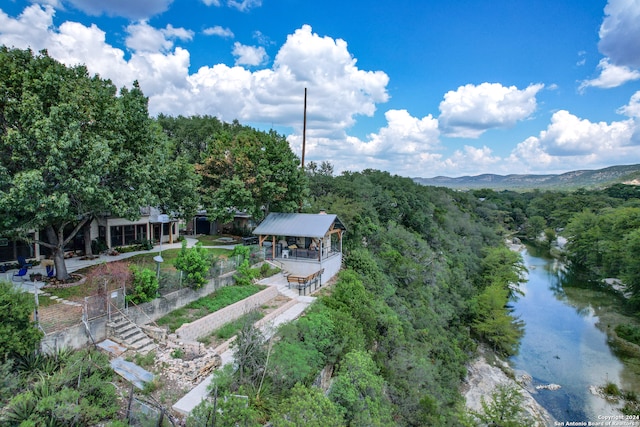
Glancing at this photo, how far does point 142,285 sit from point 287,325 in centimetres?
571

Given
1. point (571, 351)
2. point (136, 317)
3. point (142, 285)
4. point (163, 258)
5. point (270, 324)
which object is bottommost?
point (571, 351)

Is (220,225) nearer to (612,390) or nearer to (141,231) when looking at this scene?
(141,231)

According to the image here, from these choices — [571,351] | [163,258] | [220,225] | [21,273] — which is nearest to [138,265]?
[163,258]

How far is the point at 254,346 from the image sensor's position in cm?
1077

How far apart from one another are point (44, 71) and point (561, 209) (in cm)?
8629

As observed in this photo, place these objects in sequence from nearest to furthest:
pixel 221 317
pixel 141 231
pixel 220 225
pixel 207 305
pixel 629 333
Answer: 1. pixel 221 317
2. pixel 207 305
3. pixel 141 231
4. pixel 629 333
5. pixel 220 225

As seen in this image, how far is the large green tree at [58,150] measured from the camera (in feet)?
38.3

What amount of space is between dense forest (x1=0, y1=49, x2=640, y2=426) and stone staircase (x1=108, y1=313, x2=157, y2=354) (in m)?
1.25

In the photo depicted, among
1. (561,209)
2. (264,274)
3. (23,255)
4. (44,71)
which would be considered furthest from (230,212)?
(561,209)

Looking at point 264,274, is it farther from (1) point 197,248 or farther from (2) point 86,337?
(2) point 86,337

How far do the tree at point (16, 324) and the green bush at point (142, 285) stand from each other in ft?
11.2

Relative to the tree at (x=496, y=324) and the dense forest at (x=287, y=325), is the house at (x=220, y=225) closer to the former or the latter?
the dense forest at (x=287, y=325)

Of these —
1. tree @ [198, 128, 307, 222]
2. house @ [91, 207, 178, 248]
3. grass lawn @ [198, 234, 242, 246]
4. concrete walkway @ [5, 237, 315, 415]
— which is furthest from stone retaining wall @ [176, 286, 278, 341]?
grass lawn @ [198, 234, 242, 246]

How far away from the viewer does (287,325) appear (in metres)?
12.8
